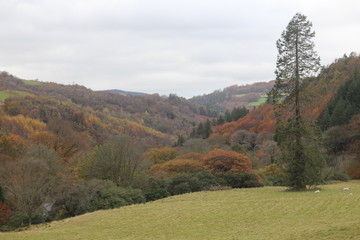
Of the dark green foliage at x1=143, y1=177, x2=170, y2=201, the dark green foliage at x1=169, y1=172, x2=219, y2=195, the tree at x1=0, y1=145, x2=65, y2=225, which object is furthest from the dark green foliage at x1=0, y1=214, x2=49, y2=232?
the dark green foliage at x1=169, y1=172, x2=219, y2=195

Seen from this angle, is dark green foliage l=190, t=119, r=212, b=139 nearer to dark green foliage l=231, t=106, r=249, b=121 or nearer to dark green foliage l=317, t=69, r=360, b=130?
dark green foliage l=231, t=106, r=249, b=121

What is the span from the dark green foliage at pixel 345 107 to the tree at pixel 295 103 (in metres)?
37.6

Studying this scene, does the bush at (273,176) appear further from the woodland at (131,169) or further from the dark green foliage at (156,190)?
the dark green foliage at (156,190)

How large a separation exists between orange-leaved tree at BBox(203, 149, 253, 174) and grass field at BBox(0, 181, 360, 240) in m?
14.2

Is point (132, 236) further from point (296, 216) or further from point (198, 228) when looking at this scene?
point (296, 216)

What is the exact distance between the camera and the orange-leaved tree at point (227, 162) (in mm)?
39444

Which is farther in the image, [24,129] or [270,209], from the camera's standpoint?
[24,129]

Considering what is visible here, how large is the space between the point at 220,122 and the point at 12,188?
103 metres

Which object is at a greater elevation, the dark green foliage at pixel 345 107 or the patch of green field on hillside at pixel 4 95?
the patch of green field on hillside at pixel 4 95

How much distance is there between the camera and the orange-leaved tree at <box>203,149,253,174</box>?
39.4 meters

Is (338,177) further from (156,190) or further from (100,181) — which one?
(100,181)

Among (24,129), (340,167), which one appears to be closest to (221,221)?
(340,167)

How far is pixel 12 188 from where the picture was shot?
3359 cm

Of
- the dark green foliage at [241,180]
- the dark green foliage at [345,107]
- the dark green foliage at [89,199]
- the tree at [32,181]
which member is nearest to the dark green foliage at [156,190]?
the dark green foliage at [89,199]
